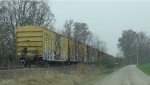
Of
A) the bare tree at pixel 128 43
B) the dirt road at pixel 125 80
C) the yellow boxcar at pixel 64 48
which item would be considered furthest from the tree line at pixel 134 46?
the yellow boxcar at pixel 64 48

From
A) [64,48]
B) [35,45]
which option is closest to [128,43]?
[64,48]

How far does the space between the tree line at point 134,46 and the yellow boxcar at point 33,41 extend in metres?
152

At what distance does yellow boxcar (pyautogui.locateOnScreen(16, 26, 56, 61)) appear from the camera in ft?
114

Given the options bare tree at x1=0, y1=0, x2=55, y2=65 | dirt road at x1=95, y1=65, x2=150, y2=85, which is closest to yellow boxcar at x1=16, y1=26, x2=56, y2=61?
dirt road at x1=95, y1=65, x2=150, y2=85

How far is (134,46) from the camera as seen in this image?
191000 mm

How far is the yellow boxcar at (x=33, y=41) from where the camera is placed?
34.9 meters

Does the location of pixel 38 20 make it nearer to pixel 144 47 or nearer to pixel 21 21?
pixel 21 21

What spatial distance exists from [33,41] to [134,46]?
159 m

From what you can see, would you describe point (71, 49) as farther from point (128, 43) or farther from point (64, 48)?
point (128, 43)

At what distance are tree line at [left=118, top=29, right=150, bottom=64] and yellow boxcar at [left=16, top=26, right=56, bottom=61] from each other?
15163 centimetres

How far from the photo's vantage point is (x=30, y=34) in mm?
35750

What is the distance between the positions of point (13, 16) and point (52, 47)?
3286 centimetres

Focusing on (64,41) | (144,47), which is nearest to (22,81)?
(64,41)

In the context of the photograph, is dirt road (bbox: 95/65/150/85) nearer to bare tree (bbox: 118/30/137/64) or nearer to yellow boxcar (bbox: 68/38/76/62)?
yellow boxcar (bbox: 68/38/76/62)
